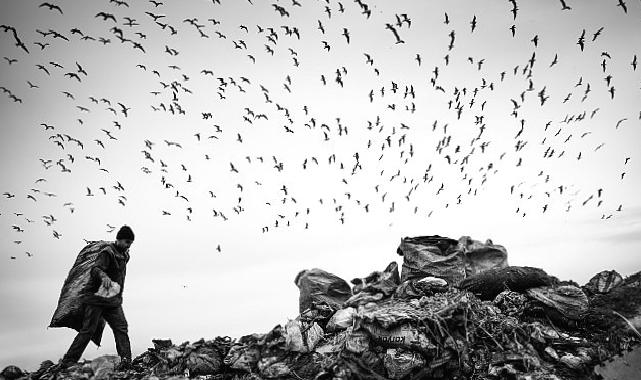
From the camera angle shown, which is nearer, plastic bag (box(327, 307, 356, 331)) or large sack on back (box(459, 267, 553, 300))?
plastic bag (box(327, 307, 356, 331))

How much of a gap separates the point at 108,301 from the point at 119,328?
40 cm

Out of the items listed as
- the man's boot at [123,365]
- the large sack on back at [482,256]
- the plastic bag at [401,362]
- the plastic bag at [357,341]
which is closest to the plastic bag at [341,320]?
the plastic bag at [357,341]

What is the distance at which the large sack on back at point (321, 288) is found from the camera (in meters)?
4.77

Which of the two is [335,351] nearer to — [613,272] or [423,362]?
[423,362]

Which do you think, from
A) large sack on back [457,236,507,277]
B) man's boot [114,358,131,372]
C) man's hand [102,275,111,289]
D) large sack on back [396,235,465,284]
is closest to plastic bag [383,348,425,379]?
large sack on back [396,235,465,284]

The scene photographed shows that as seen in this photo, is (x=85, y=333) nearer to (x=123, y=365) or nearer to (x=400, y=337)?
(x=123, y=365)

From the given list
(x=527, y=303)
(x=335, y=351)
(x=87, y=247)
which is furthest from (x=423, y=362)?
(x=87, y=247)

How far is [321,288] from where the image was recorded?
189 inches

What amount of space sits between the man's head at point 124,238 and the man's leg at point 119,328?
0.73 meters

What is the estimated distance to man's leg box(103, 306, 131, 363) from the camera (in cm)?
404

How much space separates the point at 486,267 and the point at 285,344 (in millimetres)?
2949

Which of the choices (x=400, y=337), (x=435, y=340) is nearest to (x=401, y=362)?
(x=400, y=337)

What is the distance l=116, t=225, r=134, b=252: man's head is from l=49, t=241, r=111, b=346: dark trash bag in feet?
0.50

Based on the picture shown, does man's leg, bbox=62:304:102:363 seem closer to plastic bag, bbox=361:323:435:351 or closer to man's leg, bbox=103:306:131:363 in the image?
man's leg, bbox=103:306:131:363
